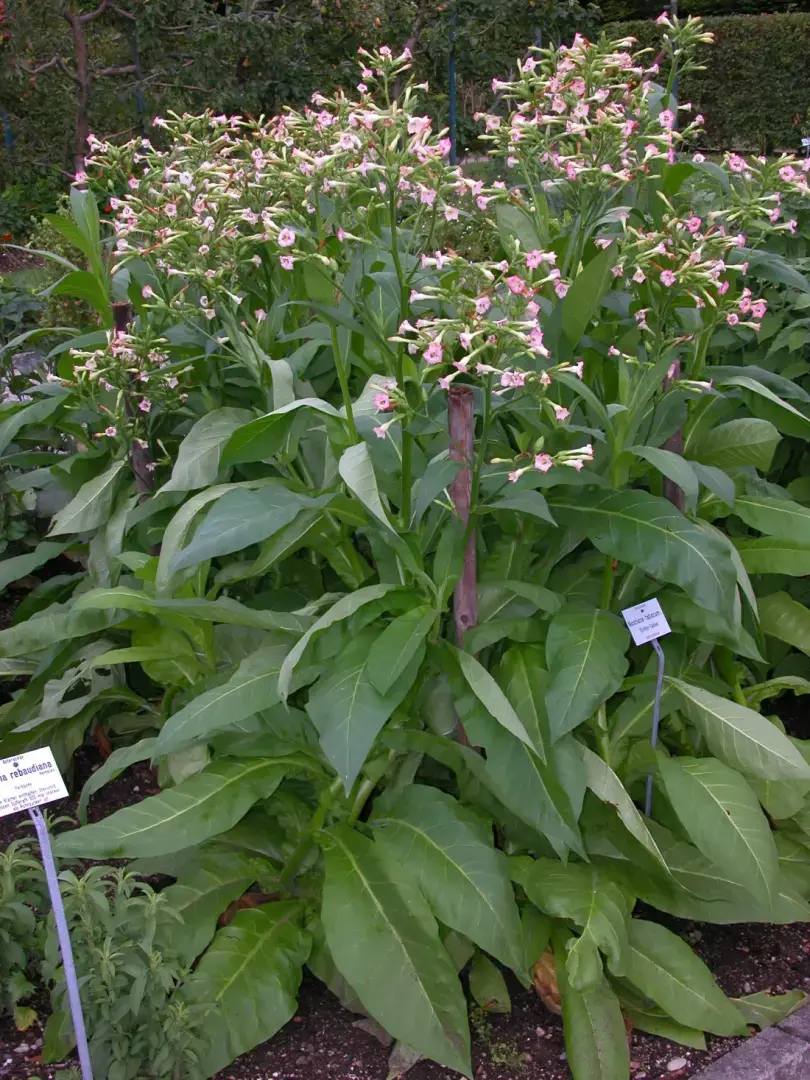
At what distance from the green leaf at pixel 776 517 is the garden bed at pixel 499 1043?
104 centimetres

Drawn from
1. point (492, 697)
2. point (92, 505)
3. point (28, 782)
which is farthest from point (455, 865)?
point (92, 505)

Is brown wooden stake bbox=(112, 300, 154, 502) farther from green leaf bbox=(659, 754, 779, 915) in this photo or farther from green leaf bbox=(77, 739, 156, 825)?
green leaf bbox=(659, 754, 779, 915)

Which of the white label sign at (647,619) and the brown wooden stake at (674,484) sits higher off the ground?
the brown wooden stake at (674,484)

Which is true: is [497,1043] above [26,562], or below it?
below

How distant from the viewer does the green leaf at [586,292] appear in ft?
9.11

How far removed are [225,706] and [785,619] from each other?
65.0 inches

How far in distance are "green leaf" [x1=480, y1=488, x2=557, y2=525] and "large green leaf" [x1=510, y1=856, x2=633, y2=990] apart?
823 mm

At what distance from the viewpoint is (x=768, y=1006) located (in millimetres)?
2631

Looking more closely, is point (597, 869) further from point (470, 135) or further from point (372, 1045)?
point (470, 135)

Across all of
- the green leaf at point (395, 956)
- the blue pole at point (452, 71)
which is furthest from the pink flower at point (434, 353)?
the blue pole at point (452, 71)

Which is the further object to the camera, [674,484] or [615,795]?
[674,484]

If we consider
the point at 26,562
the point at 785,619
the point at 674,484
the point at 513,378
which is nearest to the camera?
the point at 513,378

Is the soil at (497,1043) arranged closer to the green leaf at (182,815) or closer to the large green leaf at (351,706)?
the green leaf at (182,815)

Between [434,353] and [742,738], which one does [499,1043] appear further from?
[434,353]
